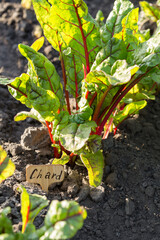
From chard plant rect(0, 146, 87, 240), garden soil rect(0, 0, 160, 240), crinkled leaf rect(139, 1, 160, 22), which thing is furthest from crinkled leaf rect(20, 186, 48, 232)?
crinkled leaf rect(139, 1, 160, 22)

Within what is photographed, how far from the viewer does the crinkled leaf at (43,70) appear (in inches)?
65.8

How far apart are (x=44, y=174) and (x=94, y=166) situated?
304mm

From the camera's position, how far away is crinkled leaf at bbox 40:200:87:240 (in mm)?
1028

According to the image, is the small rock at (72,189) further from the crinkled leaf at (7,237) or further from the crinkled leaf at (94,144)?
the crinkled leaf at (7,237)

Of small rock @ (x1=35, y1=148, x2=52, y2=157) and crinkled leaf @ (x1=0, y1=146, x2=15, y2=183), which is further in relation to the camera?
small rock @ (x1=35, y1=148, x2=52, y2=157)

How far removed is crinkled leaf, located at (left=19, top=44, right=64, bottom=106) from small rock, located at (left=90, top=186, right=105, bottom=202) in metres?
0.62

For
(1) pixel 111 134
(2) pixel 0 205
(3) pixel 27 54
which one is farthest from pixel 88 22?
(2) pixel 0 205

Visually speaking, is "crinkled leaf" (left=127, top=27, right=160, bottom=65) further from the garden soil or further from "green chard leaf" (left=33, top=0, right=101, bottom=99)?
the garden soil

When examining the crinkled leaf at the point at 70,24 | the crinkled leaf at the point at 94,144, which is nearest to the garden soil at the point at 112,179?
the crinkled leaf at the point at 94,144

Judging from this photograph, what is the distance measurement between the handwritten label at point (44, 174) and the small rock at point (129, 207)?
0.44 meters

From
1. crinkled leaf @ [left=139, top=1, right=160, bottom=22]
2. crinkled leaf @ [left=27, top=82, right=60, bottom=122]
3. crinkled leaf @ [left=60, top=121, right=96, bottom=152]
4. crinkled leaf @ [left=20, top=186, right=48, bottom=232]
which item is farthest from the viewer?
crinkled leaf @ [left=139, top=1, right=160, bottom=22]

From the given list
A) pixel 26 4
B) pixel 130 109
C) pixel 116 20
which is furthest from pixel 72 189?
pixel 26 4

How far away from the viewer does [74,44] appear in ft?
6.06

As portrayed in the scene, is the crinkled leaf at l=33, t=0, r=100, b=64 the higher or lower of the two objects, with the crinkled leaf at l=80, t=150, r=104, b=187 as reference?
higher
